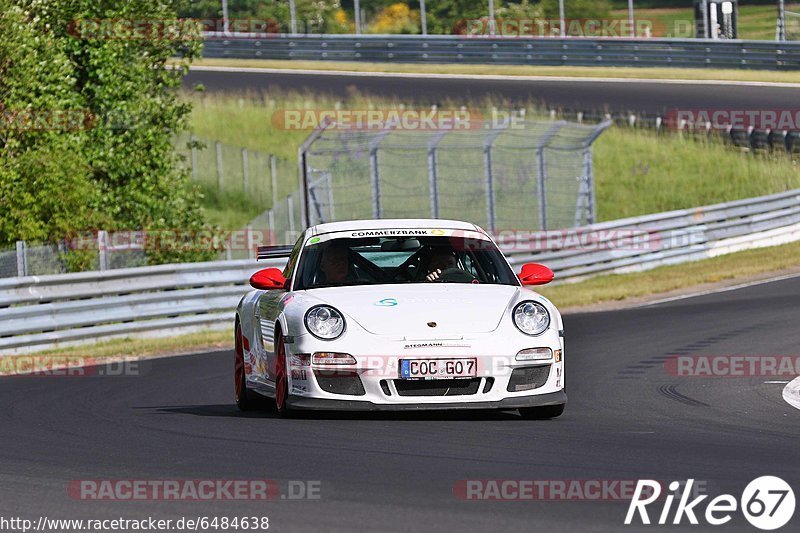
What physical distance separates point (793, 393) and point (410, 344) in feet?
10.7

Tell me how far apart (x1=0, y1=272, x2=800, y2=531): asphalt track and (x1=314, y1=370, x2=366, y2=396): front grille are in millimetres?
191

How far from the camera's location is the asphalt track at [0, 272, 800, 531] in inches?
239

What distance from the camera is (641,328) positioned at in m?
17.3

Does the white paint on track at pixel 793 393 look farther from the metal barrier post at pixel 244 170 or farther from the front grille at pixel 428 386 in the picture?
the metal barrier post at pixel 244 170

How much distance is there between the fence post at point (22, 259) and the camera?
18.1 metres

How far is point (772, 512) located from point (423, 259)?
4.61 meters

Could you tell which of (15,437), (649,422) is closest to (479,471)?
(649,422)

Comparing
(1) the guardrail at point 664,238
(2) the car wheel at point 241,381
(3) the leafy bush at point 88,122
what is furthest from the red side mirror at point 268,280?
(1) the guardrail at point 664,238

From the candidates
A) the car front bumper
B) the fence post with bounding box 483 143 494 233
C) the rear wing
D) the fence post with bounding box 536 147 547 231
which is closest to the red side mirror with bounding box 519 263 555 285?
the car front bumper

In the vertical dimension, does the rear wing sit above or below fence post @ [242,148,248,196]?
above

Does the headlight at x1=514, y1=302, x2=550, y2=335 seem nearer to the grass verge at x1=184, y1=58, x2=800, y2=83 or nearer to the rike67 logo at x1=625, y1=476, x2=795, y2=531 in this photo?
the rike67 logo at x1=625, y1=476, x2=795, y2=531

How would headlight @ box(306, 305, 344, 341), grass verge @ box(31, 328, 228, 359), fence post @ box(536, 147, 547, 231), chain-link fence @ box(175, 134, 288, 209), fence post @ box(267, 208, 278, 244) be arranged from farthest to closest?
chain-link fence @ box(175, 134, 288, 209) < fence post @ box(536, 147, 547, 231) < fence post @ box(267, 208, 278, 244) < grass verge @ box(31, 328, 228, 359) < headlight @ box(306, 305, 344, 341)

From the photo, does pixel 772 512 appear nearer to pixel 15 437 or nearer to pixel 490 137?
pixel 15 437

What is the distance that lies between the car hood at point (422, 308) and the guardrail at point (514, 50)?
33144mm
